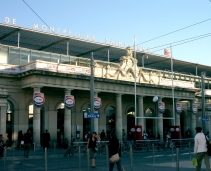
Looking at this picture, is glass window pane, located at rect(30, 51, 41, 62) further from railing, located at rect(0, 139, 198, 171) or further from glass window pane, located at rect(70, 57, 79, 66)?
railing, located at rect(0, 139, 198, 171)

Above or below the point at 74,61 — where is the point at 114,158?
below

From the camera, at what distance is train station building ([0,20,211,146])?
37844 millimetres

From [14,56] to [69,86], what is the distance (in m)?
7.52

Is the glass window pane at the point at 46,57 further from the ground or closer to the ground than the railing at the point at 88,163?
further from the ground

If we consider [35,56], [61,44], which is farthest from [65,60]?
[61,44]

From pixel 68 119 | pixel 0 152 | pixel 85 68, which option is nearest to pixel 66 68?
pixel 85 68

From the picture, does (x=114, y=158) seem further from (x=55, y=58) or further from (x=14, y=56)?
(x=55, y=58)

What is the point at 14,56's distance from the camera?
39969mm

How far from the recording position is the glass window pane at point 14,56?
39.7 metres

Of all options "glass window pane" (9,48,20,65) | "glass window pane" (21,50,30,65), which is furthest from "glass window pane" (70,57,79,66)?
"glass window pane" (9,48,20,65)

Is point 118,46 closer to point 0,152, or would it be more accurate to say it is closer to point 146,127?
point 146,127

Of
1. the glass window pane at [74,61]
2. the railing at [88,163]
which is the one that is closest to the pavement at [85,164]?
the railing at [88,163]

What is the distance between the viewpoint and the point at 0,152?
26.4 meters

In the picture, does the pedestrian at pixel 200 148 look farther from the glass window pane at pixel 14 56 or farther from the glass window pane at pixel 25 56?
the glass window pane at pixel 25 56
